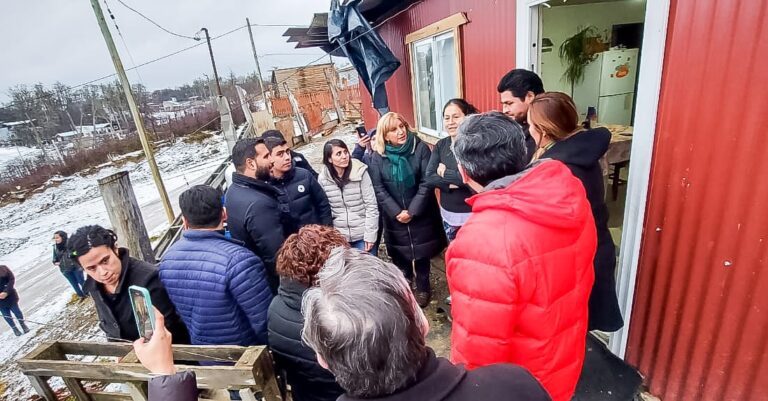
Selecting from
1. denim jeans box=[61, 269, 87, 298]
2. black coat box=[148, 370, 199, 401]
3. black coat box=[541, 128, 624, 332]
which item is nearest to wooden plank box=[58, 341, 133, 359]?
black coat box=[148, 370, 199, 401]

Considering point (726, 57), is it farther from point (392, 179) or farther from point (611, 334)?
point (392, 179)

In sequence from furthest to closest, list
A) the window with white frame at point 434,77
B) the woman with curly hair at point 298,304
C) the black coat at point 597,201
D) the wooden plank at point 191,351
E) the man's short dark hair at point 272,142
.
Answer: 1. the window with white frame at point 434,77
2. the man's short dark hair at point 272,142
3. the wooden plank at point 191,351
4. the black coat at point 597,201
5. the woman with curly hair at point 298,304

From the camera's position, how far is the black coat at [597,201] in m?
1.61

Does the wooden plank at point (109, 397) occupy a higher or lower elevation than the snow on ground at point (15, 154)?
lower

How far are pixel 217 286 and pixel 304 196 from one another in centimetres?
114

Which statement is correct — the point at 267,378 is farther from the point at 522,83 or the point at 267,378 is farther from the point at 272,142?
the point at 522,83

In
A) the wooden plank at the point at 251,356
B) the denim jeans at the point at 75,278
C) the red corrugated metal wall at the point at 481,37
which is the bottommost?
the denim jeans at the point at 75,278

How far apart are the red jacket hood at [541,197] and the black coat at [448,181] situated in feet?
4.58

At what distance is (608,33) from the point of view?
530 cm

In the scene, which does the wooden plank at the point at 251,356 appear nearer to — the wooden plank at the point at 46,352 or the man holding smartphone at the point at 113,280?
the man holding smartphone at the point at 113,280

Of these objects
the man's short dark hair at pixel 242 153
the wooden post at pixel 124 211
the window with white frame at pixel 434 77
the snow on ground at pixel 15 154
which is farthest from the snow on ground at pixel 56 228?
the snow on ground at pixel 15 154

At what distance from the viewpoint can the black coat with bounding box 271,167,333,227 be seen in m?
2.78

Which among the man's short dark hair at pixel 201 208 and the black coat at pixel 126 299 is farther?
the black coat at pixel 126 299

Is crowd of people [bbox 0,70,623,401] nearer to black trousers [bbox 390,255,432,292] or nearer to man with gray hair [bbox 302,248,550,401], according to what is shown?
man with gray hair [bbox 302,248,550,401]
